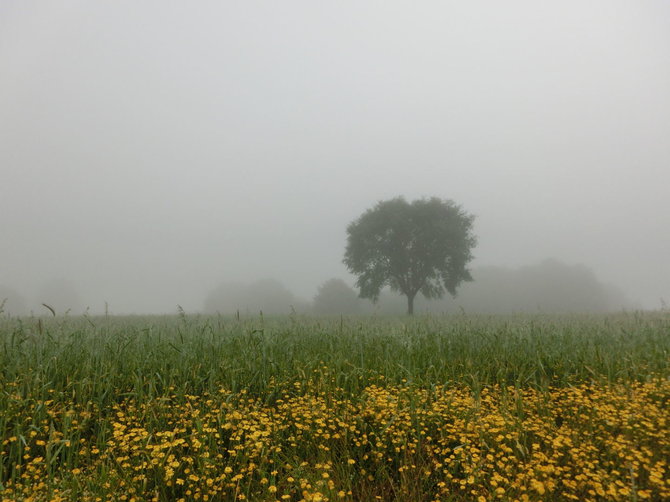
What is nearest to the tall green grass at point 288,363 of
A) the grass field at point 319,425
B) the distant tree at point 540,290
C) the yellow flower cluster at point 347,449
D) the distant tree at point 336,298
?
the grass field at point 319,425

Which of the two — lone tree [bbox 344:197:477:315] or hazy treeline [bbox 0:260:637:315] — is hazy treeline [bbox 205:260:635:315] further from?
lone tree [bbox 344:197:477:315]

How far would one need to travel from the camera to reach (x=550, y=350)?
283 inches

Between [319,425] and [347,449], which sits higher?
[319,425]

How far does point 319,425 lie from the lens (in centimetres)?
456

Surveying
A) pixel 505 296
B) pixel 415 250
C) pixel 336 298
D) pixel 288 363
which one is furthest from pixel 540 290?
pixel 288 363

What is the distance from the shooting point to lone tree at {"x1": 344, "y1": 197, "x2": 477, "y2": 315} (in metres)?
39.8

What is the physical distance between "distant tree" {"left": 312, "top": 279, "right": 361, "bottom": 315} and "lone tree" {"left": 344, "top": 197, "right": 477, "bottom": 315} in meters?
24.3

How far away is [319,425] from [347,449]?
452 millimetres

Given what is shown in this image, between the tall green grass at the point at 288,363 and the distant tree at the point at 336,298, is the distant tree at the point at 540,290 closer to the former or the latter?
the distant tree at the point at 336,298

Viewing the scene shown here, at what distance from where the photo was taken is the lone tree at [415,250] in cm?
3978

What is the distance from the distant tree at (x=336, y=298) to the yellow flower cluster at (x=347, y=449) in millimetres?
59468

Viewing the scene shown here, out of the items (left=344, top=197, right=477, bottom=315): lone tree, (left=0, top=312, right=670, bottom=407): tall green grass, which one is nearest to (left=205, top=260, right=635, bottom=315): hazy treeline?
(left=344, top=197, right=477, bottom=315): lone tree

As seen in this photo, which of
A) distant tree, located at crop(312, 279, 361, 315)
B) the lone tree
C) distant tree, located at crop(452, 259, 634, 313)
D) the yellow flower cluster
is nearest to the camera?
the yellow flower cluster

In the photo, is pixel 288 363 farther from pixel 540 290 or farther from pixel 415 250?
pixel 540 290
